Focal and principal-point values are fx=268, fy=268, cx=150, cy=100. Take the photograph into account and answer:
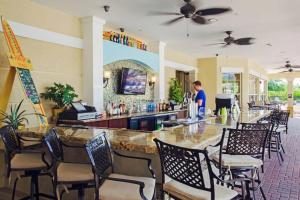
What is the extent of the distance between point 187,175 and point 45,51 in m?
3.71

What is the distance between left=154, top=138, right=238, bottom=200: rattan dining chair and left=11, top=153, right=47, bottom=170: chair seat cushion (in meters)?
1.41

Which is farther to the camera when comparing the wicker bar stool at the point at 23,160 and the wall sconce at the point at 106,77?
the wall sconce at the point at 106,77

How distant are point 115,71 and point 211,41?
303 cm

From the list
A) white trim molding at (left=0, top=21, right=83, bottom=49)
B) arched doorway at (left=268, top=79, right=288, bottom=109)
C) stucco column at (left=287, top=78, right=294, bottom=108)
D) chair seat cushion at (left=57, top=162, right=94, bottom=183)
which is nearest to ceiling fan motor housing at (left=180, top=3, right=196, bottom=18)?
white trim molding at (left=0, top=21, right=83, bottom=49)

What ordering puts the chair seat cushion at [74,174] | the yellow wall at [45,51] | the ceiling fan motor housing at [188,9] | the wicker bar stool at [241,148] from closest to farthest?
the chair seat cushion at [74,174] < the wicker bar stool at [241,148] < the yellow wall at [45,51] < the ceiling fan motor housing at [188,9]

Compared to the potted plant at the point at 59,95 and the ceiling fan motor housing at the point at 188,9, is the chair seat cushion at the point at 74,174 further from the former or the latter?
the ceiling fan motor housing at the point at 188,9

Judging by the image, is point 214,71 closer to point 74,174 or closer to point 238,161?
point 238,161

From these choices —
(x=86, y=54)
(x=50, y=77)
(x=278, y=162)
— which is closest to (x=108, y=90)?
(x=86, y=54)

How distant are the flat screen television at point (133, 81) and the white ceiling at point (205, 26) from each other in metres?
0.99

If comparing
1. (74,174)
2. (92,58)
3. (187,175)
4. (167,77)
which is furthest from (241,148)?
(167,77)

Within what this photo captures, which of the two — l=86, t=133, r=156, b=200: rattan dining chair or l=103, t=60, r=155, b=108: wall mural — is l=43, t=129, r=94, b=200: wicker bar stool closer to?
l=86, t=133, r=156, b=200: rattan dining chair

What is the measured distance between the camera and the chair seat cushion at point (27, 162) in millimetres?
2693

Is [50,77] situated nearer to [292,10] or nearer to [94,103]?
[94,103]

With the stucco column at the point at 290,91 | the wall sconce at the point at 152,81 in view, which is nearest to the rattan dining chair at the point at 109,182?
the wall sconce at the point at 152,81
